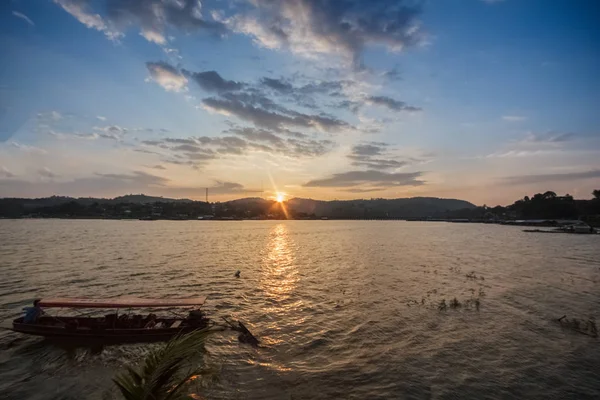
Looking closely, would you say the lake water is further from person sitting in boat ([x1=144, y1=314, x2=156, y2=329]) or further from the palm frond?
the palm frond

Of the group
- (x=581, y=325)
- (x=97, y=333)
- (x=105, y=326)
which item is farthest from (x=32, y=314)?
(x=581, y=325)

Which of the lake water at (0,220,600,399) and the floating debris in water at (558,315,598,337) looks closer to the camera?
the lake water at (0,220,600,399)


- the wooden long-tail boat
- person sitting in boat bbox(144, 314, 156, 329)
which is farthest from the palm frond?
person sitting in boat bbox(144, 314, 156, 329)

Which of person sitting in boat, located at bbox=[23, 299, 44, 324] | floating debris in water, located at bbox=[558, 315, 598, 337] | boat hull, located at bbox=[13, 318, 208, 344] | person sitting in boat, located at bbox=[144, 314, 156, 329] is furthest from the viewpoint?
floating debris in water, located at bbox=[558, 315, 598, 337]

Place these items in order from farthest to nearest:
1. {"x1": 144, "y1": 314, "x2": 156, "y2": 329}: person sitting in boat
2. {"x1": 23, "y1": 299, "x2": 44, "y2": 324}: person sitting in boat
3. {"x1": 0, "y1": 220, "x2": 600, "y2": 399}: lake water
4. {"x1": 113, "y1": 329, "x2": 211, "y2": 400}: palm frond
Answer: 1. {"x1": 144, "y1": 314, "x2": 156, "y2": 329}: person sitting in boat
2. {"x1": 23, "y1": 299, "x2": 44, "y2": 324}: person sitting in boat
3. {"x1": 0, "y1": 220, "x2": 600, "y2": 399}: lake water
4. {"x1": 113, "y1": 329, "x2": 211, "y2": 400}: palm frond

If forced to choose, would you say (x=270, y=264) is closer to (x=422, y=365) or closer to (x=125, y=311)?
(x=125, y=311)

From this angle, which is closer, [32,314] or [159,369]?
[159,369]

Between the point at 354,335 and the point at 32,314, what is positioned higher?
the point at 32,314

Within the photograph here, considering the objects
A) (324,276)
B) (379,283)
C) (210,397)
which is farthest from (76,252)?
(210,397)

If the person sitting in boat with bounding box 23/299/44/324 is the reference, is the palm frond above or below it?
above

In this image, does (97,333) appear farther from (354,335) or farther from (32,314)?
(354,335)

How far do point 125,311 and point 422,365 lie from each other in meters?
30.1

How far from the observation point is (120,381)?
22.8 feet

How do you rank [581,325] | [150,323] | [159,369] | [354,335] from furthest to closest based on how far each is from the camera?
[581,325] < [354,335] < [150,323] < [159,369]
